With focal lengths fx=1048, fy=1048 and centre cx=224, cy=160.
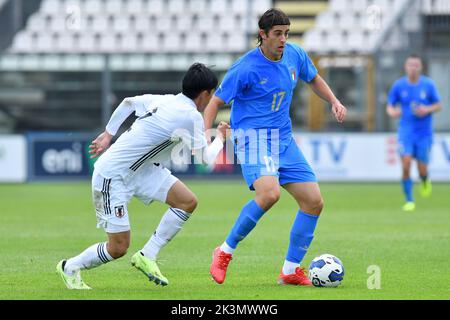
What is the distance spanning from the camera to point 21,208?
18.0 m

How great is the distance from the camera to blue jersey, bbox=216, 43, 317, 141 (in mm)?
8680

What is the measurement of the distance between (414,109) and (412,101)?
0.16 meters

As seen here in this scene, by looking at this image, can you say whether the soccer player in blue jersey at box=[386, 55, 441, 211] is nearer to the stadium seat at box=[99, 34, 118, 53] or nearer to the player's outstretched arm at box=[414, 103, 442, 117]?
the player's outstretched arm at box=[414, 103, 442, 117]

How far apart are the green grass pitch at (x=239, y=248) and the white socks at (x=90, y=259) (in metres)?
0.19

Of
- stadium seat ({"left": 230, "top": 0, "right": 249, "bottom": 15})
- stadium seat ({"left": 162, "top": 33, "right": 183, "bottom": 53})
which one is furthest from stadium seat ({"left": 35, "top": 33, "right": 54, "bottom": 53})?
stadium seat ({"left": 230, "top": 0, "right": 249, "bottom": 15})

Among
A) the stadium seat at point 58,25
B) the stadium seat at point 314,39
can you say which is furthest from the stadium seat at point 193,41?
the stadium seat at point 58,25

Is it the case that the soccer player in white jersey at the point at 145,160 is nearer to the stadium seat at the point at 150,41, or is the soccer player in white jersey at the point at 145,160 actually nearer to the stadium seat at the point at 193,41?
the stadium seat at the point at 193,41

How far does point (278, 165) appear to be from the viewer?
8695 mm

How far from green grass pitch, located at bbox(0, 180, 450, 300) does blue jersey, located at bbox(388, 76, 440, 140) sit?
51.6 inches

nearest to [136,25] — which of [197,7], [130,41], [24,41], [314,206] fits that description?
[130,41]

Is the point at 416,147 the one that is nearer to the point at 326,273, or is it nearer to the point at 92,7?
the point at 326,273

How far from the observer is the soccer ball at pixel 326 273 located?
8.45 m
